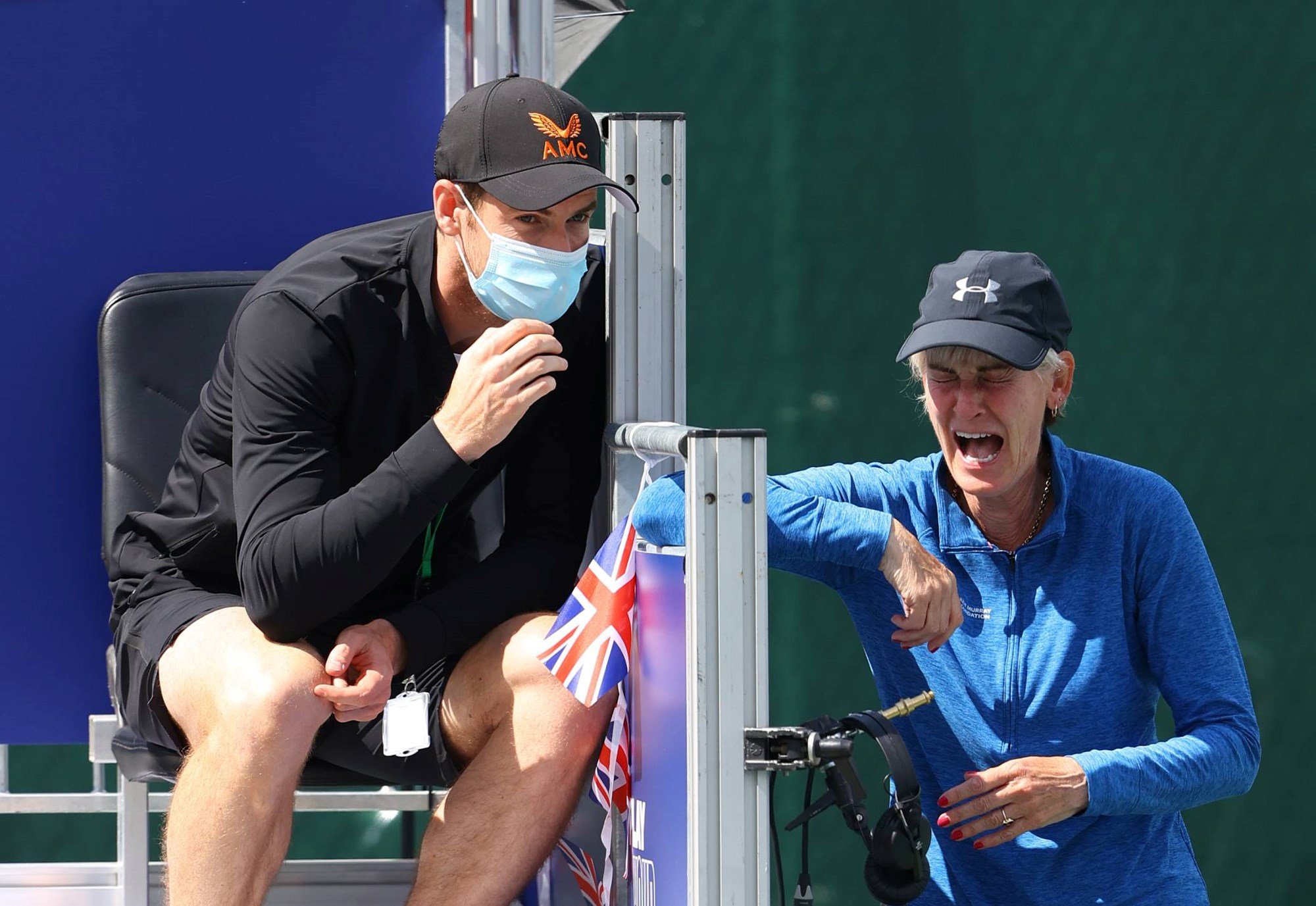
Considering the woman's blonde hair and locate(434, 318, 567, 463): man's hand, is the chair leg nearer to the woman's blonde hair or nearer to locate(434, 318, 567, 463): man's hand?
locate(434, 318, 567, 463): man's hand

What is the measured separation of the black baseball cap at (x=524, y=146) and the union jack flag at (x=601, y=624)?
15.6 inches

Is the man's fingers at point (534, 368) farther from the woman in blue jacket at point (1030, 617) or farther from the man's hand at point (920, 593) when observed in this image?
the man's hand at point (920, 593)

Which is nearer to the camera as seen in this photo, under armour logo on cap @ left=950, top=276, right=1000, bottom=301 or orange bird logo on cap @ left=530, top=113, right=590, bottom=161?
under armour logo on cap @ left=950, top=276, right=1000, bottom=301

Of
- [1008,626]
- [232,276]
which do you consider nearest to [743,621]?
[1008,626]

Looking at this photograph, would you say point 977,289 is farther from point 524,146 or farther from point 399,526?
point 399,526

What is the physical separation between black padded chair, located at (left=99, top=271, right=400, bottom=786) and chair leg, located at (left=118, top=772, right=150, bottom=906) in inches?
13.6

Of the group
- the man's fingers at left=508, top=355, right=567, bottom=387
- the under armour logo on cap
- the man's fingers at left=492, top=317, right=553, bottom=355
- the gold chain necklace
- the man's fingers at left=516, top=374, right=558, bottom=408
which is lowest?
the gold chain necklace

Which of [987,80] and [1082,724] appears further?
[987,80]

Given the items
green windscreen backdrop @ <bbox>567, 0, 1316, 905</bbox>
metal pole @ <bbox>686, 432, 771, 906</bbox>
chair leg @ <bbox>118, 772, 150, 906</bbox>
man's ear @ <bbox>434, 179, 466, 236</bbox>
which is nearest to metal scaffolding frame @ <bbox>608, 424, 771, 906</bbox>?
metal pole @ <bbox>686, 432, 771, 906</bbox>

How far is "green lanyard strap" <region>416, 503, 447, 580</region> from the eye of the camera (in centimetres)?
192

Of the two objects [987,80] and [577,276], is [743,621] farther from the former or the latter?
[987,80]

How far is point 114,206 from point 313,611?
104cm

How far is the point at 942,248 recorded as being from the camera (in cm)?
332

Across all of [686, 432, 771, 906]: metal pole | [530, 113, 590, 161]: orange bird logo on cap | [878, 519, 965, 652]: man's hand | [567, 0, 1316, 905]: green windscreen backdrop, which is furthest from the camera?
[567, 0, 1316, 905]: green windscreen backdrop
